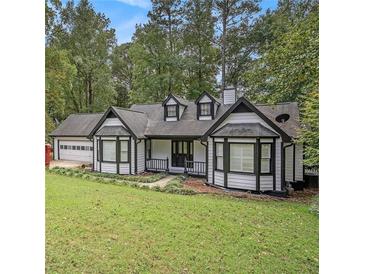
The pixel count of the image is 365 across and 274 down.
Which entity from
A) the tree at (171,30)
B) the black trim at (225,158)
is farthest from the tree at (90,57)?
the black trim at (225,158)

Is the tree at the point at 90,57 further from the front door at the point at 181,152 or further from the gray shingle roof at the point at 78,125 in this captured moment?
the front door at the point at 181,152

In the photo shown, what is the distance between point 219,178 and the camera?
28.0ft

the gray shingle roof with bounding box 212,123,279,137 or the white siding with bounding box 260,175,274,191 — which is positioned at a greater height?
the gray shingle roof with bounding box 212,123,279,137

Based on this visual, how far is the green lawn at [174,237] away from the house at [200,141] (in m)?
2.16

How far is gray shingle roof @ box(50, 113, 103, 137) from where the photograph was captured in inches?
582

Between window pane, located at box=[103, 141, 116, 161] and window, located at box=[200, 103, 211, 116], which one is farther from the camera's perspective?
window, located at box=[200, 103, 211, 116]

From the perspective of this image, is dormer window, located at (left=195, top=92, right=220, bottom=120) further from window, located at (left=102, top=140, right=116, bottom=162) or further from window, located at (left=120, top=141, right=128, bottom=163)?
window, located at (left=102, top=140, right=116, bottom=162)

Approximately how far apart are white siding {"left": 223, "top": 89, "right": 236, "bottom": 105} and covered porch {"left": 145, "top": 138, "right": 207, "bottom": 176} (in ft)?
8.28

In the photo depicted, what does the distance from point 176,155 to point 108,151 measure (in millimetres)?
3038

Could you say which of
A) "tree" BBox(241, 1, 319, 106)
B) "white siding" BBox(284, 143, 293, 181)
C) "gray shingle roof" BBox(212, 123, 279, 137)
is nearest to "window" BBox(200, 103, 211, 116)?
"gray shingle roof" BBox(212, 123, 279, 137)

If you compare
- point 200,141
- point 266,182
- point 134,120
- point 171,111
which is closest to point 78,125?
point 134,120

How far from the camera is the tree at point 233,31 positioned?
11.1 m

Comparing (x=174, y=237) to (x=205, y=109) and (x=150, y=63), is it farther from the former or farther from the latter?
(x=150, y=63)
